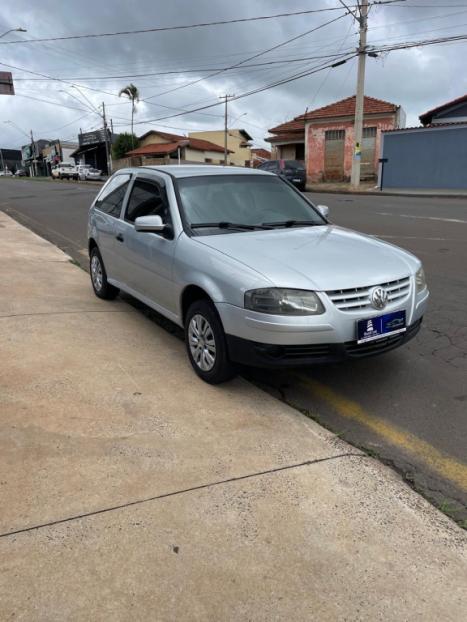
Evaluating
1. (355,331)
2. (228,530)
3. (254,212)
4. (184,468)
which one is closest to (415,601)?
(228,530)

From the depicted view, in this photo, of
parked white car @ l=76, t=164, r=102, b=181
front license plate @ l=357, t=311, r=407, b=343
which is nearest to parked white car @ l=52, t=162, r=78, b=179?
parked white car @ l=76, t=164, r=102, b=181

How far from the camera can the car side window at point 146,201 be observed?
4750mm

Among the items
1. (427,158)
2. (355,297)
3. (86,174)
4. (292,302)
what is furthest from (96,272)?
(86,174)

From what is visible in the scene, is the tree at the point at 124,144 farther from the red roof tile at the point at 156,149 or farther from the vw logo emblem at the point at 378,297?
the vw logo emblem at the point at 378,297

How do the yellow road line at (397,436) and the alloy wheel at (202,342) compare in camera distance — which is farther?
the alloy wheel at (202,342)

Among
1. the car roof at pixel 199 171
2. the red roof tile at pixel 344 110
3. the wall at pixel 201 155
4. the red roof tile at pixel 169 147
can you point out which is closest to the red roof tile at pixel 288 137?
the red roof tile at pixel 344 110

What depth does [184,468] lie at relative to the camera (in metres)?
2.97

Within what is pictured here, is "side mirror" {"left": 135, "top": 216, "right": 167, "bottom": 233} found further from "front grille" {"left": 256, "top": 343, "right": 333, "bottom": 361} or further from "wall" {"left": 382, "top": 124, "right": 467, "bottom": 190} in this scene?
"wall" {"left": 382, "top": 124, "right": 467, "bottom": 190}

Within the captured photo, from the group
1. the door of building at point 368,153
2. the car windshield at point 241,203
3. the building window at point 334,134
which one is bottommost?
the car windshield at point 241,203

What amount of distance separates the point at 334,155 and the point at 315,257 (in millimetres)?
31443

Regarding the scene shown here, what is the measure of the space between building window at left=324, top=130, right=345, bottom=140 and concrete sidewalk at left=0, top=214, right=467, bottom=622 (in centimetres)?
3153

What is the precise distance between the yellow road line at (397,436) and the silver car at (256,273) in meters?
0.45

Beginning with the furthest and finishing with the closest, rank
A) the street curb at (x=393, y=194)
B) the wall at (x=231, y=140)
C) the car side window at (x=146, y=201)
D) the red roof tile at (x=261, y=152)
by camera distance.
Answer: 1. the red roof tile at (x=261, y=152)
2. the wall at (x=231, y=140)
3. the street curb at (x=393, y=194)
4. the car side window at (x=146, y=201)

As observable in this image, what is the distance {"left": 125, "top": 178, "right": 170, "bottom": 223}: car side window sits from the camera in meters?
4.75
